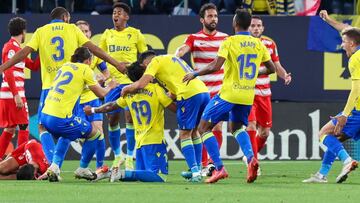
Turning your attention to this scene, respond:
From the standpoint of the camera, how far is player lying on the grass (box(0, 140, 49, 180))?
1577 cm

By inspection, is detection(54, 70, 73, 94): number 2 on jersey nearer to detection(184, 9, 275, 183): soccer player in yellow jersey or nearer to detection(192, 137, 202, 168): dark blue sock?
detection(184, 9, 275, 183): soccer player in yellow jersey

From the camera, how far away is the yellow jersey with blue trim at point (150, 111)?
15367mm

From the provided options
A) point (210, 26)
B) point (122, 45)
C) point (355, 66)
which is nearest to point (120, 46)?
point (122, 45)

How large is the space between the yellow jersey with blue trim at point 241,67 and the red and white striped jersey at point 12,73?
409cm

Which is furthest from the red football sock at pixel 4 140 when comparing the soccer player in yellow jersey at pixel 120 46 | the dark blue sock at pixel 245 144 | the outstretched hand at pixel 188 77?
the outstretched hand at pixel 188 77

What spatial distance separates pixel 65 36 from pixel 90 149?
5.85 ft

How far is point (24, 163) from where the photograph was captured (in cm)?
1593

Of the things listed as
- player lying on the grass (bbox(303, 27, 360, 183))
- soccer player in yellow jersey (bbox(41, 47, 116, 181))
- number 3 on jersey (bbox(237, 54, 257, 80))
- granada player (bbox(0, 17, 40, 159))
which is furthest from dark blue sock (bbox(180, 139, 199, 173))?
granada player (bbox(0, 17, 40, 159))

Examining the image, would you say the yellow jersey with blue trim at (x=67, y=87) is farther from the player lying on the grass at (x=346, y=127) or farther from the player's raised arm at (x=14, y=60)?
the player lying on the grass at (x=346, y=127)

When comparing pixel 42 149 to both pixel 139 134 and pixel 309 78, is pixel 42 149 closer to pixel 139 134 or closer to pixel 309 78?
pixel 139 134

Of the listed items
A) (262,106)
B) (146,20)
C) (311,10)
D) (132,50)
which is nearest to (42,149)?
(132,50)

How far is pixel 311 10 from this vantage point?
21484 millimetres

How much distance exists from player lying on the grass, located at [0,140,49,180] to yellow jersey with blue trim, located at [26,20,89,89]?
1047 mm

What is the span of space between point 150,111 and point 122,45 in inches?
111
